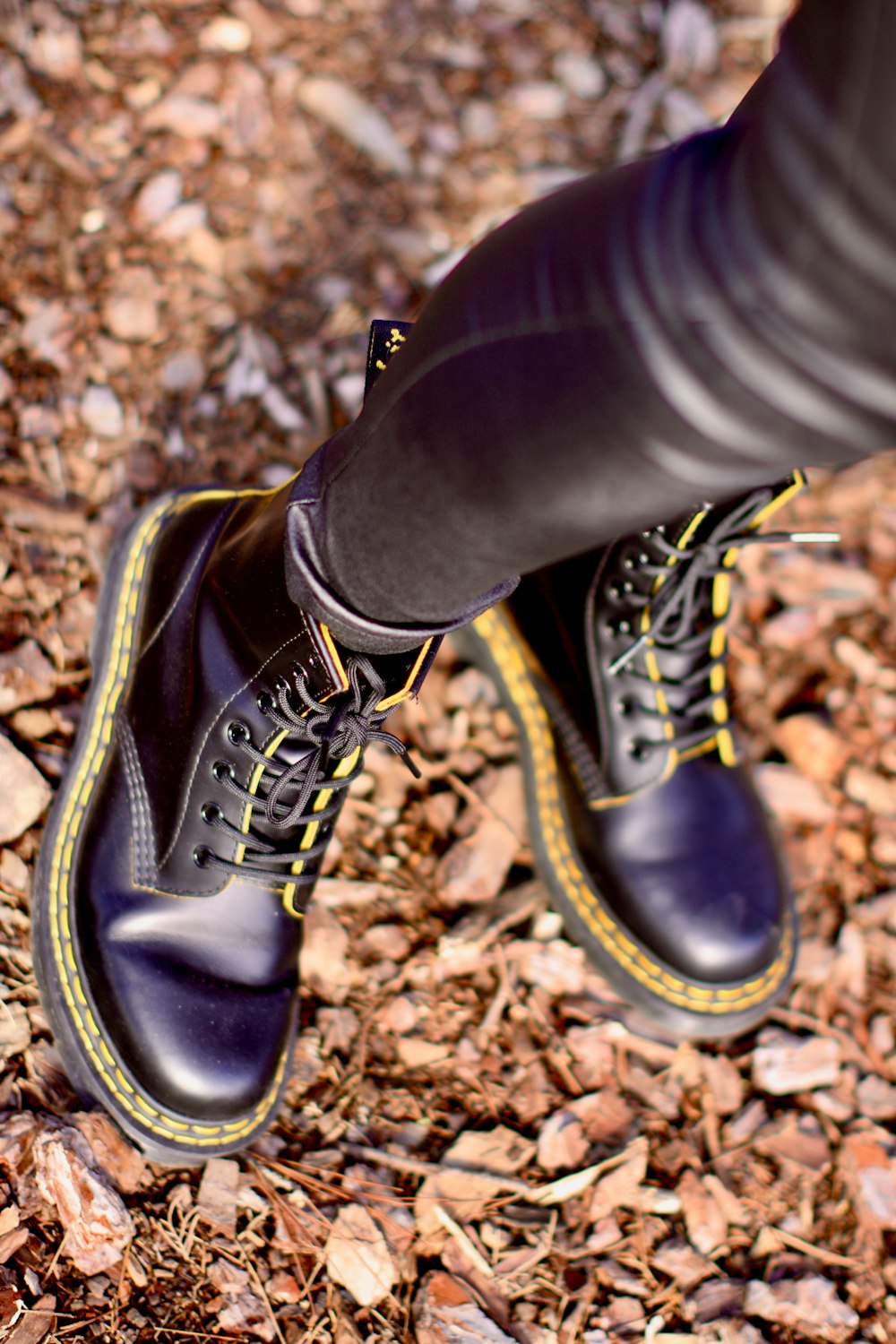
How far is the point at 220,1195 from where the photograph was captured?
1479 millimetres

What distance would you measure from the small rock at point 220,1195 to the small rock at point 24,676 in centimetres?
86

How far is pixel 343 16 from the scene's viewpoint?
2.54 metres

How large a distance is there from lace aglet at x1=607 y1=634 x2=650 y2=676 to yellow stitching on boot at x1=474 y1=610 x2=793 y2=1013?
243 mm

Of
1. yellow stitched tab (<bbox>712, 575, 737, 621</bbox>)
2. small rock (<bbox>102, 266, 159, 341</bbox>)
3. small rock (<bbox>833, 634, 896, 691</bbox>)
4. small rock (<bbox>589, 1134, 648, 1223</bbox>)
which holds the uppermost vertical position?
small rock (<bbox>102, 266, 159, 341</bbox>)

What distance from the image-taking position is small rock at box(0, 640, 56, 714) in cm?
168

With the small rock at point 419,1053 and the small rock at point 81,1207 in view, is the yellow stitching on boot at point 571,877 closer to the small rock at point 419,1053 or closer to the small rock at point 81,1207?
the small rock at point 419,1053

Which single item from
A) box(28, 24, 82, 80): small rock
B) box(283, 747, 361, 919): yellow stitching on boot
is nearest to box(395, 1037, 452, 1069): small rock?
box(283, 747, 361, 919): yellow stitching on boot

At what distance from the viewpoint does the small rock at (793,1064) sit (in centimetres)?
185

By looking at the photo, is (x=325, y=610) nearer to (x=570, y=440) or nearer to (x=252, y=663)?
(x=252, y=663)

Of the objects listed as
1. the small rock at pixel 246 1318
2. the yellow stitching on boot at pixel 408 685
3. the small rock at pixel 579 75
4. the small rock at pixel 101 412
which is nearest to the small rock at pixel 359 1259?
the small rock at pixel 246 1318

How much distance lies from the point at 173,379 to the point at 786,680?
1628mm

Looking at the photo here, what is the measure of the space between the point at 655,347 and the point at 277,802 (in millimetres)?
923

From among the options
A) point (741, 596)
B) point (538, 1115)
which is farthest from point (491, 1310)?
point (741, 596)

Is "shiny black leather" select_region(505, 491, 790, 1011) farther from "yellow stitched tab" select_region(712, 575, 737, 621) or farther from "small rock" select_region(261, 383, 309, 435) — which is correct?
"small rock" select_region(261, 383, 309, 435)
